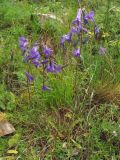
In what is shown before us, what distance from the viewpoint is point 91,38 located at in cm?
384

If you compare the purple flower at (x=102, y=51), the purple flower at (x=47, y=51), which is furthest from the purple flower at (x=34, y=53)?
the purple flower at (x=102, y=51)

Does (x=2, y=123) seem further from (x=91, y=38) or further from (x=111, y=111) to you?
(x=91, y=38)

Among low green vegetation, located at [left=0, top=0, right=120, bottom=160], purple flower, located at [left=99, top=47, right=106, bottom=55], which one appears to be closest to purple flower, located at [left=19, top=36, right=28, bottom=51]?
low green vegetation, located at [left=0, top=0, right=120, bottom=160]

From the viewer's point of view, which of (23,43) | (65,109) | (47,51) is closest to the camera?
(47,51)

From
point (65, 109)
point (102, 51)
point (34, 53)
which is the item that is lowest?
point (65, 109)

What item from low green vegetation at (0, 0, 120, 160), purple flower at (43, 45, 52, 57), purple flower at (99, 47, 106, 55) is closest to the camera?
purple flower at (43, 45, 52, 57)

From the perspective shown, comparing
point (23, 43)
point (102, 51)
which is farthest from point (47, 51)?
point (102, 51)

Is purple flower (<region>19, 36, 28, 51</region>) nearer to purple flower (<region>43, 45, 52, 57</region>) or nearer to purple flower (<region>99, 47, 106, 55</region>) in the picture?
purple flower (<region>43, 45, 52, 57</region>)

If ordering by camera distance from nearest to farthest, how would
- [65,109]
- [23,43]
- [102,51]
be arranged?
[23,43], [65,109], [102,51]

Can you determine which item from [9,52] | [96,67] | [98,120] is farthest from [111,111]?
[9,52]

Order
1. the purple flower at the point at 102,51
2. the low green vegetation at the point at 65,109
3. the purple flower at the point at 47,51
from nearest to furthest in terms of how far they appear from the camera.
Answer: the purple flower at the point at 47,51 → the low green vegetation at the point at 65,109 → the purple flower at the point at 102,51

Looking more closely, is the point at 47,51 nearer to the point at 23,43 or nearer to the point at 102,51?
the point at 23,43

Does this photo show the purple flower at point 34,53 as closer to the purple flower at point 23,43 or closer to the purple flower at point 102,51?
the purple flower at point 23,43

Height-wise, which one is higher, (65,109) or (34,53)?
(34,53)
